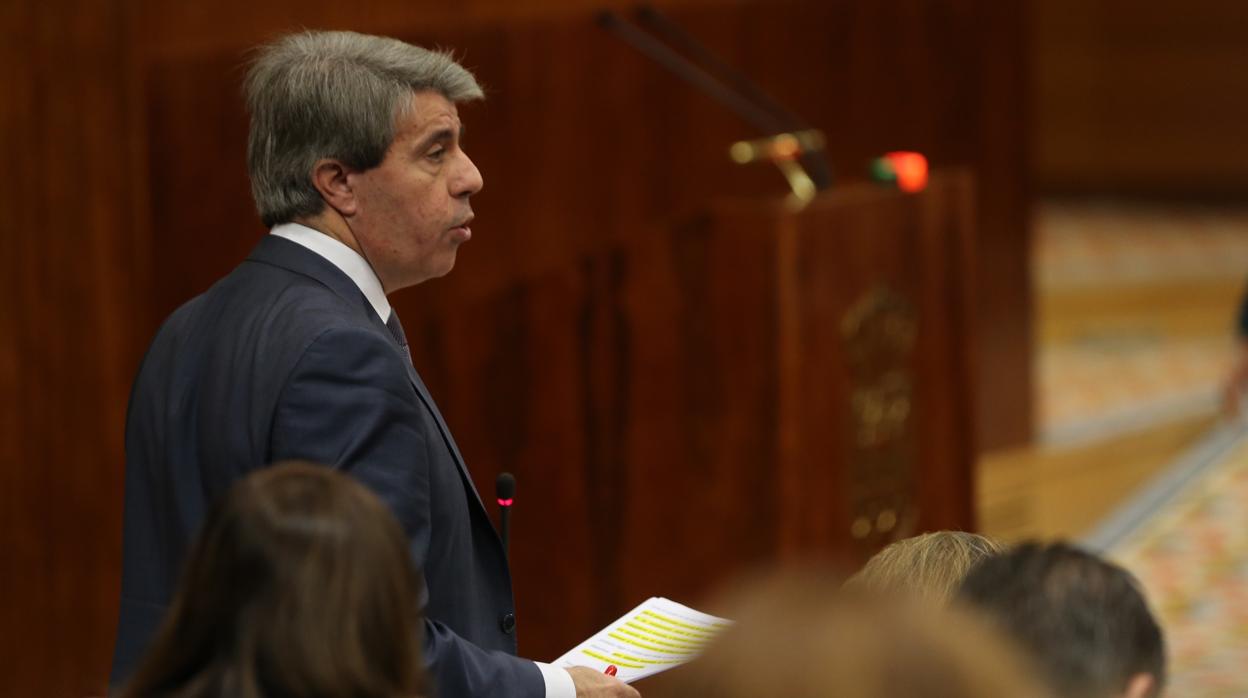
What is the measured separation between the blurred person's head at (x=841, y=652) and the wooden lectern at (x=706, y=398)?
2613 millimetres

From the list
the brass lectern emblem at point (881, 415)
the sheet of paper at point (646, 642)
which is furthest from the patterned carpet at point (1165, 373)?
the sheet of paper at point (646, 642)

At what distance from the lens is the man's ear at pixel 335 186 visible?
5.98 feet

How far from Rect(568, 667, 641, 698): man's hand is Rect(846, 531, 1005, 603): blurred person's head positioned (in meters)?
0.29

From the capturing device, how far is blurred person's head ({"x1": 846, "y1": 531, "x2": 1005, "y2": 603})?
1662mm

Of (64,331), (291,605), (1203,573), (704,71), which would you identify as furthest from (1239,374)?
(291,605)

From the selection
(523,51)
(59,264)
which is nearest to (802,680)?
(59,264)

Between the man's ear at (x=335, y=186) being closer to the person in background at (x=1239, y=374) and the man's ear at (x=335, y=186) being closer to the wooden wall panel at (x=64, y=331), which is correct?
the wooden wall panel at (x=64, y=331)

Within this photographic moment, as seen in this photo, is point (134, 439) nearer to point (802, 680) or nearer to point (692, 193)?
point (802, 680)

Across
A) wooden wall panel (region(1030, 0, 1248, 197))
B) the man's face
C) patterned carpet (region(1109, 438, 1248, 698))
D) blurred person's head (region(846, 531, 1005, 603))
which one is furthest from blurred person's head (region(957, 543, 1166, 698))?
wooden wall panel (region(1030, 0, 1248, 197))

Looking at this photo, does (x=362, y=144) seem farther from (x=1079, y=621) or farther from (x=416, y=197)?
(x=1079, y=621)

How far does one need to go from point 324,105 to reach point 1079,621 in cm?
90

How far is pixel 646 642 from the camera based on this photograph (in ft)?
6.25

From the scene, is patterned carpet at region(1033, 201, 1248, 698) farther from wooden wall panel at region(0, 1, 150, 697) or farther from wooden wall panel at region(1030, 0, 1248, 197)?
wooden wall panel at region(0, 1, 150, 697)

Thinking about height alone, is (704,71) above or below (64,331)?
above
